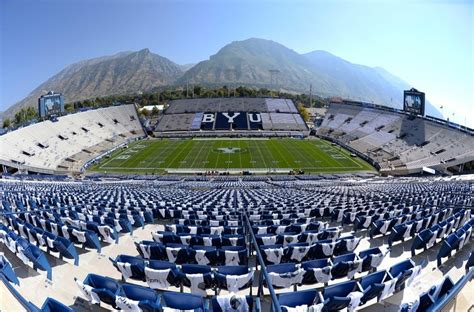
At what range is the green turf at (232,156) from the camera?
5416cm

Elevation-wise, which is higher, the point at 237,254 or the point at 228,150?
the point at 237,254

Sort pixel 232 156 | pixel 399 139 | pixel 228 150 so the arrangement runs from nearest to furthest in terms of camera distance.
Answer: pixel 232 156 → pixel 399 139 → pixel 228 150

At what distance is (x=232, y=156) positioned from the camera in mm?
61344

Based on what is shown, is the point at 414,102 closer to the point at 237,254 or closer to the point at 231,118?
the point at 231,118

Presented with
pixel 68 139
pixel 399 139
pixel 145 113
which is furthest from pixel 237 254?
pixel 145 113

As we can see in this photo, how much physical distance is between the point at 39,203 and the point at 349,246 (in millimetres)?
13808

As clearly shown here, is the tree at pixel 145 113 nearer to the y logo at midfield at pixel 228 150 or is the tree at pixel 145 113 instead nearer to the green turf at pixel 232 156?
the green turf at pixel 232 156

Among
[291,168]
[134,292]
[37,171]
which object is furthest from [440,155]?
[37,171]

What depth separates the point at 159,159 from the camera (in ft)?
196

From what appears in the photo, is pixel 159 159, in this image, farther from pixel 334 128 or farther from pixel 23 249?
pixel 23 249

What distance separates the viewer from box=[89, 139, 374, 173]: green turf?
54156 mm

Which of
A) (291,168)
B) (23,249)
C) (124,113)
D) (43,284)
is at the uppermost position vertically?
(124,113)

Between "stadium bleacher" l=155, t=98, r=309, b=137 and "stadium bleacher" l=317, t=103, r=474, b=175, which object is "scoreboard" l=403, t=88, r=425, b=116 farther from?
"stadium bleacher" l=155, t=98, r=309, b=137

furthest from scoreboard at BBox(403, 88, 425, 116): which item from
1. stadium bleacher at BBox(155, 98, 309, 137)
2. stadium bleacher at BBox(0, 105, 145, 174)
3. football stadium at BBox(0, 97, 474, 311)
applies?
stadium bleacher at BBox(0, 105, 145, 174)
